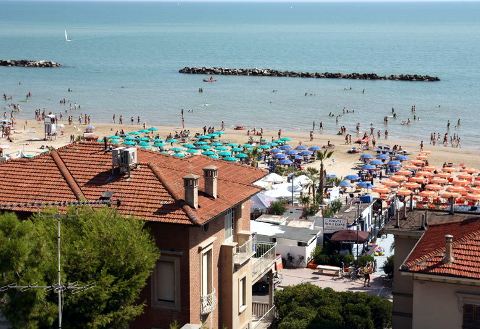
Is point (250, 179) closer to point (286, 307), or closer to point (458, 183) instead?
point (286, 307)

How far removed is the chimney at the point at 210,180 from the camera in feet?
60.4

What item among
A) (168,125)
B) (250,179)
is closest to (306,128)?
(168,125)

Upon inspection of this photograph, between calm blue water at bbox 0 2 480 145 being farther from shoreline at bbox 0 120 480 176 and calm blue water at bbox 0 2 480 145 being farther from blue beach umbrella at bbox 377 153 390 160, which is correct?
blue beach umbrella at bbox 377 153 390 160

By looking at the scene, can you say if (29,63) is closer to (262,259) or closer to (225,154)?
(225,154)

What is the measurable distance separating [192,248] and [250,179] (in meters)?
4.30

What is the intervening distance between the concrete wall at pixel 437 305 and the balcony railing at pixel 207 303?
15.4ft

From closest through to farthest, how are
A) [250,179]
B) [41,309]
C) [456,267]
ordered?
[41,309] < [456,267] < [250,179]

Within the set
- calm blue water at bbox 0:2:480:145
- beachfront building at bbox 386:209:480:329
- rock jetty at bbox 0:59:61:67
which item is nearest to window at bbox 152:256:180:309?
beachfront building at bbox 386:209:480:329

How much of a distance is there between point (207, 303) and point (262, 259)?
4495 millimetres

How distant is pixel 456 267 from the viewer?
15109mm

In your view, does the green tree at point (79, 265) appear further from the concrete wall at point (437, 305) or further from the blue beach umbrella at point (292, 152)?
the blue beach umbrella at point (292, 152)

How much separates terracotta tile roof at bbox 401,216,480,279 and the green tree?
5.20 metres

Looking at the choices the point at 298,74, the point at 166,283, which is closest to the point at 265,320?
the point at 166,283

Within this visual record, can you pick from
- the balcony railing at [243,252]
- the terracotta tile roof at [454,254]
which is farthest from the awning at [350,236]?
the terracotta tile roof at [454,254]
